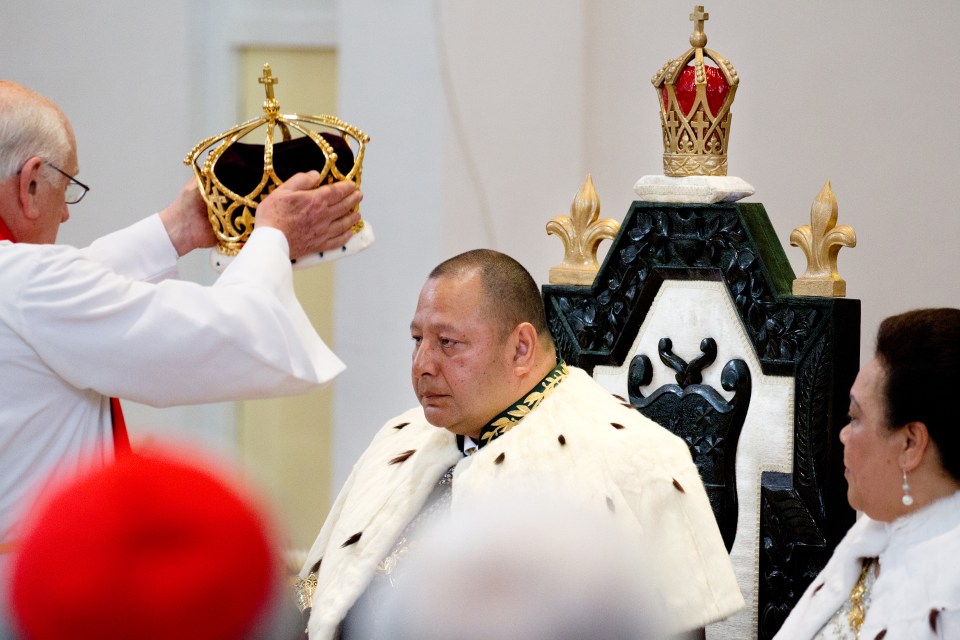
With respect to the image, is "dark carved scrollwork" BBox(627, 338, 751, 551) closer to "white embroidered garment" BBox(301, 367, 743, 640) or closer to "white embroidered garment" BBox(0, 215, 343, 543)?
"white embroidered garment" BBox(301, 367, 743, 640)

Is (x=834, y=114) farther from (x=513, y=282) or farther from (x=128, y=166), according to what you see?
(x=128, y=166)

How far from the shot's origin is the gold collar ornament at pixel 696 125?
12.3 feet

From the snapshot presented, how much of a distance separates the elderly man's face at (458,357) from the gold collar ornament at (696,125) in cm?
92

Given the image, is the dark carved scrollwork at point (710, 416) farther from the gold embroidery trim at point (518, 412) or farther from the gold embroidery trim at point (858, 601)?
the gold embroidery trim at point (858, 601)

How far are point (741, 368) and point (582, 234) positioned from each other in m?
0.70

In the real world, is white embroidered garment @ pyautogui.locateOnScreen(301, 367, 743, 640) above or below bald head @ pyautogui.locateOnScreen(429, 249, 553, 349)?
below

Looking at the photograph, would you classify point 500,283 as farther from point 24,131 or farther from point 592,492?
point 24,131

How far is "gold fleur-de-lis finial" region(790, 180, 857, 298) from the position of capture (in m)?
3.51

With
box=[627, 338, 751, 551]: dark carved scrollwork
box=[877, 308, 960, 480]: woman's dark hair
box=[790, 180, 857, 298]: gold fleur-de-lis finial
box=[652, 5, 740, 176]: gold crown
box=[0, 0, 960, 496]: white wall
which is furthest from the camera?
box=[0, 0, 960, 496]: white wall

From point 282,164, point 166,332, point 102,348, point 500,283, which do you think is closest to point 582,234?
point 500,283

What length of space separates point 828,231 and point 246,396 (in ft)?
5.66

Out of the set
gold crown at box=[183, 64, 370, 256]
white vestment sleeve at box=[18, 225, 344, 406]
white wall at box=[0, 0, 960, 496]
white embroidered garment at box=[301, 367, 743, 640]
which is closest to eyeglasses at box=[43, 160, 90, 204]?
white vestment sleeve at box=[18, 225, 344, 406]

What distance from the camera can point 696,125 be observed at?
3.79 meters

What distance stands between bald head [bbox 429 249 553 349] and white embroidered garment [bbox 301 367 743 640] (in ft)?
0.72
